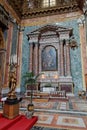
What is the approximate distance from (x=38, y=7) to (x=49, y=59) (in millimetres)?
6367

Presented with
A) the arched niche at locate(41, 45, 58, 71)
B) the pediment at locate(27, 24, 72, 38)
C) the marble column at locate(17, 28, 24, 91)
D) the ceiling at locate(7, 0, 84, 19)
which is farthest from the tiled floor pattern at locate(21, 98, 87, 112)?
the ceiling at locate(7, 0, 84, 19)

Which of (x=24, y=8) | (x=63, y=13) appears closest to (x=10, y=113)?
(x=63, y=13)

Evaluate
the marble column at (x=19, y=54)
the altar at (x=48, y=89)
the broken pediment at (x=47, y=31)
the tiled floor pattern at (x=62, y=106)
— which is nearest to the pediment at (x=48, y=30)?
the broken pediment at (x=47, y=31)

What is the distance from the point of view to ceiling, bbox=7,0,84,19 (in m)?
13.0

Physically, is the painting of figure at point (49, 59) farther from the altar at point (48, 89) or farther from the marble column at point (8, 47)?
the marble column at point (8, 47)

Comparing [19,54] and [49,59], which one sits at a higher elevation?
[19,54]

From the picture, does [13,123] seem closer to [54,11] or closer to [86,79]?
[86,79]

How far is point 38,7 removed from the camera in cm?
1452

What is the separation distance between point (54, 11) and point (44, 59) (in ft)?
17.8

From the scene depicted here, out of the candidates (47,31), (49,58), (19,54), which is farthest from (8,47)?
(47,31)

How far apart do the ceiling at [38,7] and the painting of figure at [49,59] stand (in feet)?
13.7

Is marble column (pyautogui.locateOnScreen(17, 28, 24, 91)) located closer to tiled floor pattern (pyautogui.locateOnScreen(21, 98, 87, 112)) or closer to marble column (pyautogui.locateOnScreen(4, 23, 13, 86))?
marble column (pyautogui.locateOnScreen(4, 23, 13, 86))

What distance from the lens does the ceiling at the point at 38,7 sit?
42.8 feet

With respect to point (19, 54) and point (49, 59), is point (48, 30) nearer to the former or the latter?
point (49, 59)
